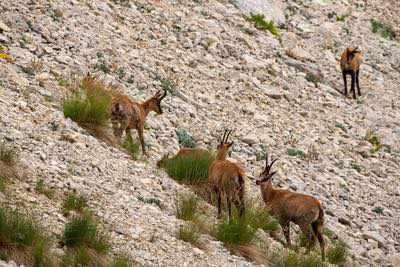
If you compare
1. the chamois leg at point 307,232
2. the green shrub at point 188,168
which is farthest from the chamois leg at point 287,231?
the green shrub at point 188,168

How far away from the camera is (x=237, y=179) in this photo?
34.8 ft

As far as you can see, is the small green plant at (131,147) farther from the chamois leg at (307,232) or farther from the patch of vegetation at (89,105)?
the chamois leg at (307,232)

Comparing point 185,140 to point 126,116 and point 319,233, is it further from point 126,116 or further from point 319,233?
point 319,233

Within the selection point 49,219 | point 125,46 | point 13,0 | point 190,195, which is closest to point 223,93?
point 125,46

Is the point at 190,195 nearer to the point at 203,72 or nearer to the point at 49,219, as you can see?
the point at 49,219

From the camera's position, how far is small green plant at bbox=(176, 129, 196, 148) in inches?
516

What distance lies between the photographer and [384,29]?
23562 mm

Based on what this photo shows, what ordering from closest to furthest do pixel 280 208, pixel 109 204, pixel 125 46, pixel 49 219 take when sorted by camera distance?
pixel 49 219
pixel 109 204
pixel 280 208
pixel 125 46

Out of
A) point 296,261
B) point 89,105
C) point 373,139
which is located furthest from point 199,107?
point 296,261

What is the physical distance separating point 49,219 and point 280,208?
411 centimetres

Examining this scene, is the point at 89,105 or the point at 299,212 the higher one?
the point at 89,105

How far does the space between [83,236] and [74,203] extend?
32.3 inches

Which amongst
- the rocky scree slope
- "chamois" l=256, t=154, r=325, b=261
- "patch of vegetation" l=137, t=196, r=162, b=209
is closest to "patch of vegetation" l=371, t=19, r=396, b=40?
the rocky scree slope

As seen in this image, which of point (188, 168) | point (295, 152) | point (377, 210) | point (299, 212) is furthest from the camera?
point (295, 152)
